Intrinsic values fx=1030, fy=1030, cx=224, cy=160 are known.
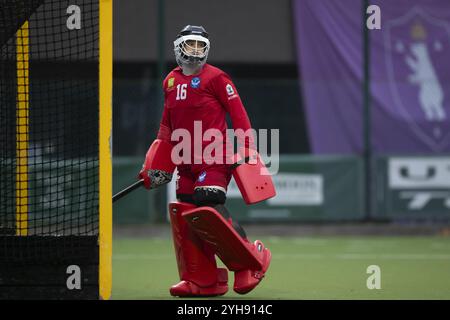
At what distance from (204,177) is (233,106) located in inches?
21.9

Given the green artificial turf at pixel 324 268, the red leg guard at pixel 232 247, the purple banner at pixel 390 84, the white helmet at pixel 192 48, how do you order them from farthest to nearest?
the purple banner at pixel 390 84, the green artificial turf at pixel 324 268, the white helmet at pixel 192 48, the red leg guard at pixel 232 247

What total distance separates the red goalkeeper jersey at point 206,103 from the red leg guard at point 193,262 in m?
0.50

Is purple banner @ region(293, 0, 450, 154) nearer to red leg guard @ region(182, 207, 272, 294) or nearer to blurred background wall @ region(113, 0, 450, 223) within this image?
blurred background wall @ region(113, 0, 450, 223)

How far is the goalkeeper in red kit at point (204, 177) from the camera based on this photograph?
743 centimetres

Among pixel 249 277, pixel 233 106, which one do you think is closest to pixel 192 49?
pixel 233 106

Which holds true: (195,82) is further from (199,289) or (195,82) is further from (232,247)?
(199,289)

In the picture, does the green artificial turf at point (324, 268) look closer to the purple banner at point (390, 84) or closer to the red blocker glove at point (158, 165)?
the red blocker glove at point (158, 165)

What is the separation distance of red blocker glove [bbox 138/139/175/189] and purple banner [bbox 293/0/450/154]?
686 centimetres

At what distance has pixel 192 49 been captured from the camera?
7512 millimetres

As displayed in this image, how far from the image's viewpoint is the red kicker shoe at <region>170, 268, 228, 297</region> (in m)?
7.67

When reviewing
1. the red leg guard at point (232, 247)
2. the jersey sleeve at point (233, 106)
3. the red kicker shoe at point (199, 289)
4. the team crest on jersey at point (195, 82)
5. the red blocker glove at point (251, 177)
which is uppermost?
the team crest on jersey at point (195, 82)

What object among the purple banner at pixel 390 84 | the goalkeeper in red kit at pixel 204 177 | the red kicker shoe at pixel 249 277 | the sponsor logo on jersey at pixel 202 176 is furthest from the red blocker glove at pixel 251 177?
the purple banner at pixel 390 84
